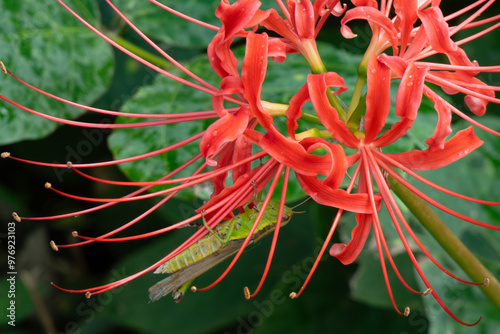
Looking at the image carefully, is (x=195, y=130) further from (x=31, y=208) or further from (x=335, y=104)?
(x=31, y=208)

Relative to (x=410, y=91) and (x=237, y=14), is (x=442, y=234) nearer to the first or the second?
(x=410, y=91)

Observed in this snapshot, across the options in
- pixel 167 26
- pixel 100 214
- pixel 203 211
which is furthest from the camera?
pixel 100 214

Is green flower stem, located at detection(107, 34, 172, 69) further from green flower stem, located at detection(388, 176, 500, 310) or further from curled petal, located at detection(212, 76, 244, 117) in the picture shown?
green flower stem, located at detection(388, 176, 500, 310)

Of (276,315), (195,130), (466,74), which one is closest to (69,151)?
(195,130)

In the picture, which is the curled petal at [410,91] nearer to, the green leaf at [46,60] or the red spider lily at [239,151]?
the red spider lily at [239,151]

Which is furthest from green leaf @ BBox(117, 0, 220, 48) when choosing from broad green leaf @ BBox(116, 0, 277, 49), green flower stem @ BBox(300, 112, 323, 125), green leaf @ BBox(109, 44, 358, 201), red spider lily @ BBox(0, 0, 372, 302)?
green flower stem @ BBox(300, 112, 323, 125)

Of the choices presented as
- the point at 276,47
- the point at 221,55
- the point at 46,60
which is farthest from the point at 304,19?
the point at 46,60
